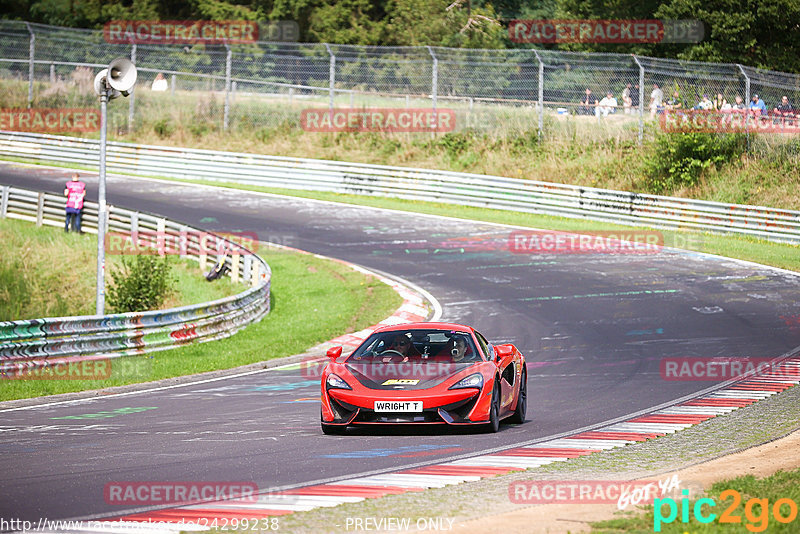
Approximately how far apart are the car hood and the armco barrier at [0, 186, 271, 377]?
6555 millimetres

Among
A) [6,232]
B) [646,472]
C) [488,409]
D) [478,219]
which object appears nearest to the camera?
[646,472]

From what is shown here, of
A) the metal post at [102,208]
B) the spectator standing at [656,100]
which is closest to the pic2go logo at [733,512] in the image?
the metal post at [102,208]

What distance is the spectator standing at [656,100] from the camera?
34.3 metres

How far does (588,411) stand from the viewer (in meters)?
12.2

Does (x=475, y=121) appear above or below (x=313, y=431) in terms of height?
above

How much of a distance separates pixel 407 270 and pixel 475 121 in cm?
1504

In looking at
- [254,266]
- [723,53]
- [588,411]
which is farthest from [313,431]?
[723,53]

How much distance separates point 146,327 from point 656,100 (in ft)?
71.3

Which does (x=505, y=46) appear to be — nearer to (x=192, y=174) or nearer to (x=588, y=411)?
(x=192, y=174)

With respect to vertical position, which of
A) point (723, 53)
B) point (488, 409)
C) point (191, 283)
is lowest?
point (191, 283)

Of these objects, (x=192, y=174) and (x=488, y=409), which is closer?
(x=488, y=409)

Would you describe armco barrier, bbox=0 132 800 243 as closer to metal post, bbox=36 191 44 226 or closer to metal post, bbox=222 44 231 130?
metal post, bbox=222 44 231 130

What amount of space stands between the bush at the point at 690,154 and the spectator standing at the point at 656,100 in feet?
2.68

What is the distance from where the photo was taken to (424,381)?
1050cm
